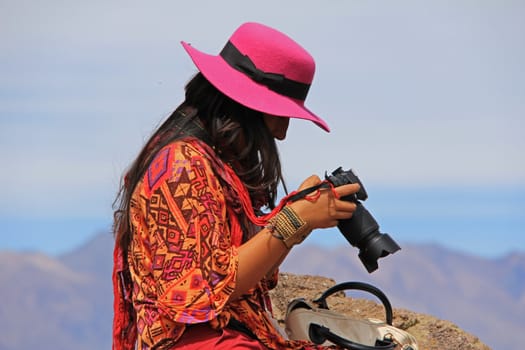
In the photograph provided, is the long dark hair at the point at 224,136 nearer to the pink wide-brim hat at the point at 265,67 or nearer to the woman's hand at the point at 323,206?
the pink wide-brim hat at the point at 265,67

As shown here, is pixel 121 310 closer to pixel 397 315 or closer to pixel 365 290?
pixel 365 290

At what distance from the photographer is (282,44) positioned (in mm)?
3682

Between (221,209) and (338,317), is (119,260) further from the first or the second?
(338,317)

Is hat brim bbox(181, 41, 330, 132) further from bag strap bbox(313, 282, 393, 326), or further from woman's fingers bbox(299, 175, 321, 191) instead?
bag strap bbox(313, 282, 393, 326)

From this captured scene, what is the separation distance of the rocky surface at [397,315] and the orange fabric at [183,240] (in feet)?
6.23

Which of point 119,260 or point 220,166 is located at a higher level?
point 220,166

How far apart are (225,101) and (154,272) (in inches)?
27.5

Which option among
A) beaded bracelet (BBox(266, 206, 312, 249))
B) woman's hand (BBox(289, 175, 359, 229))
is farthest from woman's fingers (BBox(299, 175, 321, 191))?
beaded bracelet (BBox(266, 206, 312, 249))

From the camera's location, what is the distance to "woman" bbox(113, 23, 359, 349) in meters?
3.33

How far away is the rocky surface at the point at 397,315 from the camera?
5398mm

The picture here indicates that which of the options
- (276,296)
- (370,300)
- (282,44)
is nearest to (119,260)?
(282,44)

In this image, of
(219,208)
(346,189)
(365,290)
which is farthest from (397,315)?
(219,208)

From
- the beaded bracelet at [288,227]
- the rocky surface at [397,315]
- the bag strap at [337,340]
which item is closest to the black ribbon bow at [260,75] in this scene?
the beaded bracelet at [288,227]

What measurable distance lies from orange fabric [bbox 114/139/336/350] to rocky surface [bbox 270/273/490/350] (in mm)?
1900
